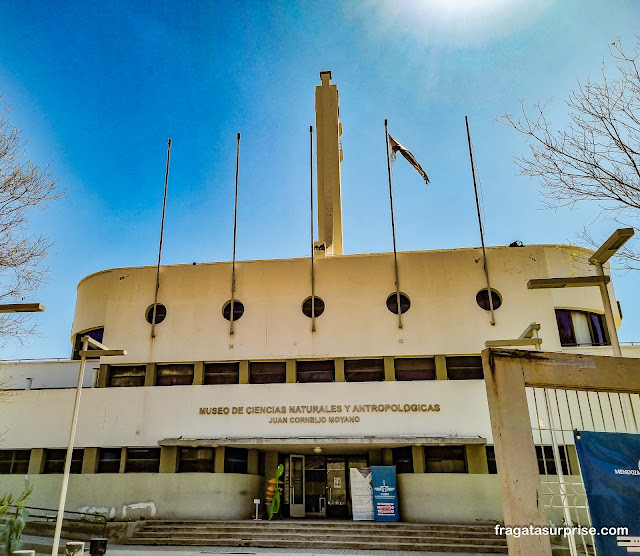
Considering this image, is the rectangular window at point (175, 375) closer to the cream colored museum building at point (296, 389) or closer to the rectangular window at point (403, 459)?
the cream colored museum building at point (296, 389)

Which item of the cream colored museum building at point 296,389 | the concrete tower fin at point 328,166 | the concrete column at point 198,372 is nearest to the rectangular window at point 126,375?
the cream colored museum building at point 296,389

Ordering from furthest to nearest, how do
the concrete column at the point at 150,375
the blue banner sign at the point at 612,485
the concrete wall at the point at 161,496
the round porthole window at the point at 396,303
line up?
the concrete column at the point at 150,375, the round porthole window at the point at 396,303, the concrete wall at the point at 161,496, the blue banner sign at the point at 612,485

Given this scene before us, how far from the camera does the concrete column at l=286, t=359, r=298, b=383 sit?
20344 mm

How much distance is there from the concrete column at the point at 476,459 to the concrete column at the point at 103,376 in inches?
541

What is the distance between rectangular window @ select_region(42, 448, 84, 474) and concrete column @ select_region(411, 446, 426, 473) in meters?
12.4

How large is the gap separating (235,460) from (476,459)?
8662 millimetres

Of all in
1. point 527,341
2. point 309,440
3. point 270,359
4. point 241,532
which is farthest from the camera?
point 270,359

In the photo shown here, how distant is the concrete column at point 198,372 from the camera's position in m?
20.8

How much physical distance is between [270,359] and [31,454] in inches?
387

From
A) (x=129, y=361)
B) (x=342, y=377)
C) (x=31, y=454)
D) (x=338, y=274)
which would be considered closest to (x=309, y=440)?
(x=342, y=377)

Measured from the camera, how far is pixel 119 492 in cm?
1969

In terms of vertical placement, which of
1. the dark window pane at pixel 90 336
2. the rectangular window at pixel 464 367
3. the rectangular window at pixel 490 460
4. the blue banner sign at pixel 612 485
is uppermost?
the dark window pane at pixel 90 336

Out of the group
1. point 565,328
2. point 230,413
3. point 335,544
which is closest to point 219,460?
point 230,413

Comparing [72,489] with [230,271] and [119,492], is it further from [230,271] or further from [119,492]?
[230,271]
